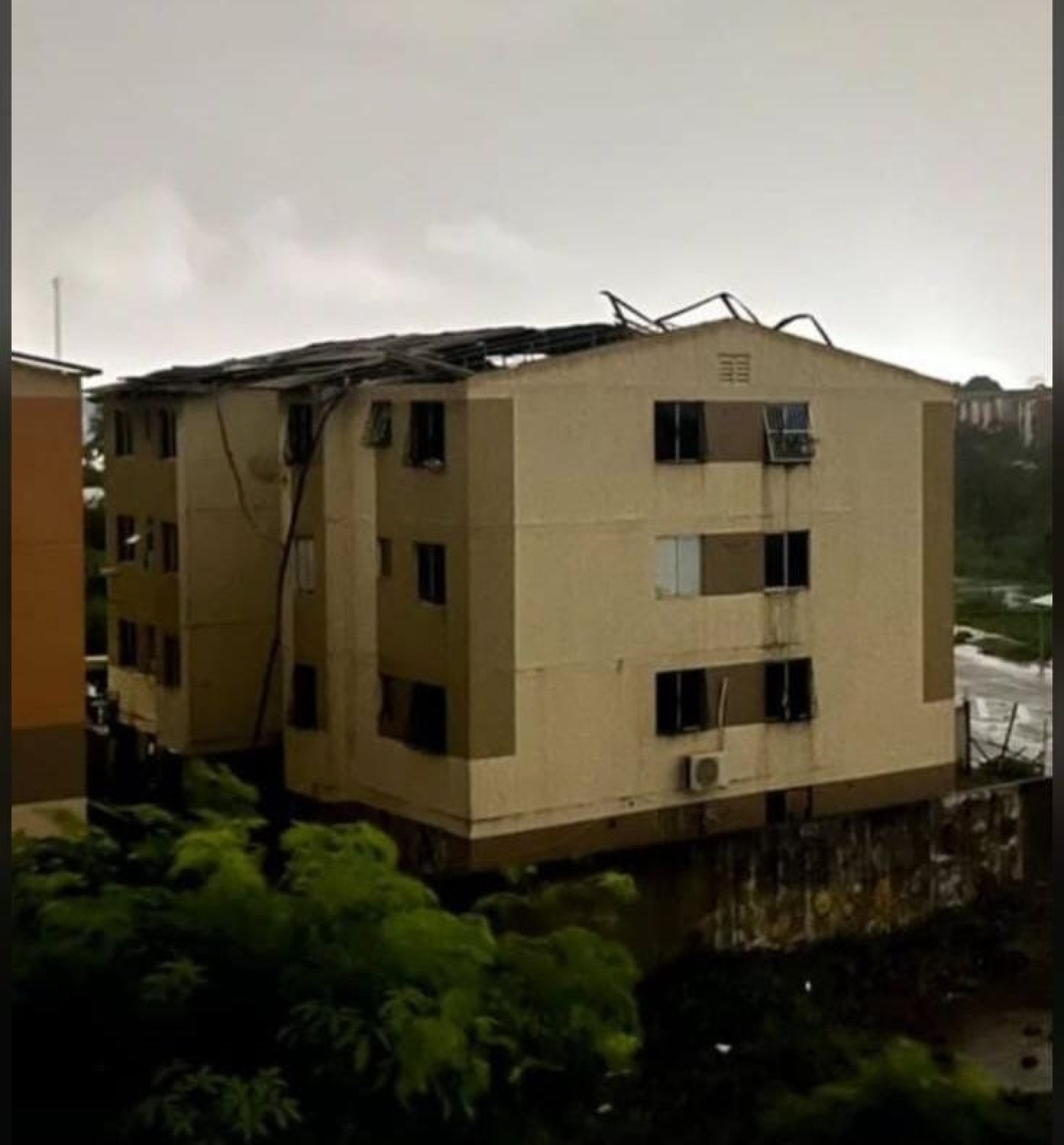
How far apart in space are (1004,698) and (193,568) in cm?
95

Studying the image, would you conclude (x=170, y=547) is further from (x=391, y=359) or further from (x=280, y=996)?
(x=280, y=996)

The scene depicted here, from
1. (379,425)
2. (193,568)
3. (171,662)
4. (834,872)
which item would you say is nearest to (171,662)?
(171,662)

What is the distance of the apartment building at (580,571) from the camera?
1812 mm

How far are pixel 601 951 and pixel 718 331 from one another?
2.37 feet

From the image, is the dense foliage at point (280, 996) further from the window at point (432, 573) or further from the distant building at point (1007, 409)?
the distant building at point (1007, 409)

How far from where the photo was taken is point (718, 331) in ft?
6.07

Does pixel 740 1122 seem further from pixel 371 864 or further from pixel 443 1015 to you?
pixel 371 864

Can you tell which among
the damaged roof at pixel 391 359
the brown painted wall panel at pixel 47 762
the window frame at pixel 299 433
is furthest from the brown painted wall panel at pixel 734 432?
the brown painted wall panel at pixel 47 762

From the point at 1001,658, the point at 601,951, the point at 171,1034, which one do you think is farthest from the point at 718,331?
the point at 171,1034

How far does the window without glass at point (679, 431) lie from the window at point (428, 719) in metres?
0.37

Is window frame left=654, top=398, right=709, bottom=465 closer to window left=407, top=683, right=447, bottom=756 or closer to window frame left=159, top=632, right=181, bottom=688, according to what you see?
window left=407, top=683, right=447, bottom=756

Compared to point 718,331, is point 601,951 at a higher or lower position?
lower

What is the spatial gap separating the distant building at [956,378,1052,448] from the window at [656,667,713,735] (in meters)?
0.44

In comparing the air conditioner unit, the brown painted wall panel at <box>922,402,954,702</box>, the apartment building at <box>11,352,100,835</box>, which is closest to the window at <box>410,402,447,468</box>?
the apartment building at <box>11,352,100,835</box>
